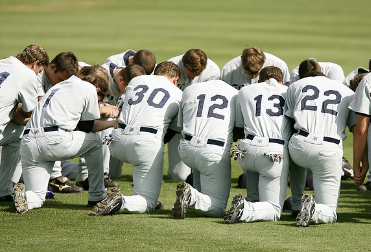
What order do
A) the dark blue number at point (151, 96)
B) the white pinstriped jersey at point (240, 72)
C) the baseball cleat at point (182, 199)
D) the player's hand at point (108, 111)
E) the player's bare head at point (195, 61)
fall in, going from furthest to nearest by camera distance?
the white pinstriped jersey at point (240, 72) → the player's bare head at point (195, 61) → the player's hand at point (108, 111) → the dark blue number at point (151, 96) → the baseball cleat at point (182, 199)

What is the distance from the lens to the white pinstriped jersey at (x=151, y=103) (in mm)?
8695

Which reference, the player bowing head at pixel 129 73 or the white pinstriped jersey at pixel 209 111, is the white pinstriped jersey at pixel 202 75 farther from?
the white pinstriped jersey at pixel 209 111

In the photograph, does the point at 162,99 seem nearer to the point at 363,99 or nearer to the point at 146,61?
the point at 146,61

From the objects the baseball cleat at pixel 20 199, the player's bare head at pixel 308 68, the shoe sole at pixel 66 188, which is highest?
the player's bare head at pixel 308 68

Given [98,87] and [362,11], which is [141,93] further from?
[362,11]

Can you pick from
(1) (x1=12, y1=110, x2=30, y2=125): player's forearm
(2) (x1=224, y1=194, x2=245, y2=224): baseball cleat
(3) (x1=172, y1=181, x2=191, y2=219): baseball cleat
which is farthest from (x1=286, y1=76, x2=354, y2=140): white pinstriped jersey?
(1) (x1=12, y1=110, x2=30, y2=125): player's forearm

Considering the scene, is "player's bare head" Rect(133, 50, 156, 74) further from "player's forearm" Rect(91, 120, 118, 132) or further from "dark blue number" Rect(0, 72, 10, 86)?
"dark blue number" Rect(0, 72, 10, 86)

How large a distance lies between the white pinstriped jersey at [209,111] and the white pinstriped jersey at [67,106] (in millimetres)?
1052

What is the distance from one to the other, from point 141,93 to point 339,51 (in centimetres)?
2268

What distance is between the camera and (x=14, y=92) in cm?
911

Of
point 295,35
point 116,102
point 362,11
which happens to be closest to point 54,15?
point 295,35

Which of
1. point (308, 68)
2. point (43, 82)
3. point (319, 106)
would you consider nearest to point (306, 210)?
point (319, 106)

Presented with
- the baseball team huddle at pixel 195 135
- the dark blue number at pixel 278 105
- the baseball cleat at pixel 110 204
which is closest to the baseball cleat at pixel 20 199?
the baseball team huddle at pixel 195 135

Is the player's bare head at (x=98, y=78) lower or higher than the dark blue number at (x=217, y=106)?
higher
